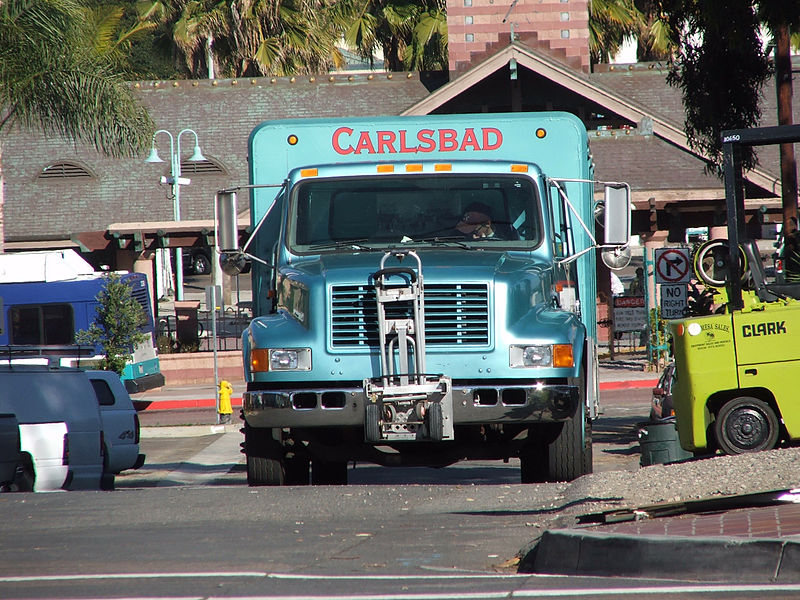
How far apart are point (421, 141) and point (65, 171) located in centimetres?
2581

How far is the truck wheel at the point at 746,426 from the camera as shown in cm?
980

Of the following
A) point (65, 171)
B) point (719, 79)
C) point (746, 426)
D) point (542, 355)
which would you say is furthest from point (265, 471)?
point (65, 171)

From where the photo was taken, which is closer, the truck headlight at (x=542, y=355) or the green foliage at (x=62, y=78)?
the truck headlight at (x=542, y=355)

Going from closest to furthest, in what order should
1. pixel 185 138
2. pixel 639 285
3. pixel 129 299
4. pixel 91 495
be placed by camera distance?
pixel 91 495 → pixel 129 299 → pixel 639 285 → pixel 185 138

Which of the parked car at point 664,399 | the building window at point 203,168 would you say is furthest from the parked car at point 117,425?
the building window at point 203,168

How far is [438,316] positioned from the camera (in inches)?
348

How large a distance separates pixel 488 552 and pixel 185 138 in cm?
2944

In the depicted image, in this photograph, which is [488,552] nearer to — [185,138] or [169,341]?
[169,341]

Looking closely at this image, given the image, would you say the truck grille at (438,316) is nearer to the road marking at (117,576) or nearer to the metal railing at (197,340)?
the road marking at (117,576)

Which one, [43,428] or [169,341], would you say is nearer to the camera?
[43,428]

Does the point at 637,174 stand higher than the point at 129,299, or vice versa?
the point at 637,174

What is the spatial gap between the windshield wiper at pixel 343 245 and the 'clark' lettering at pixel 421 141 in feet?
5.18

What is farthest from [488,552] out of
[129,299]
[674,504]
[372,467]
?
[129,299]

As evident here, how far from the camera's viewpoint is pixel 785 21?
40.3 feet
